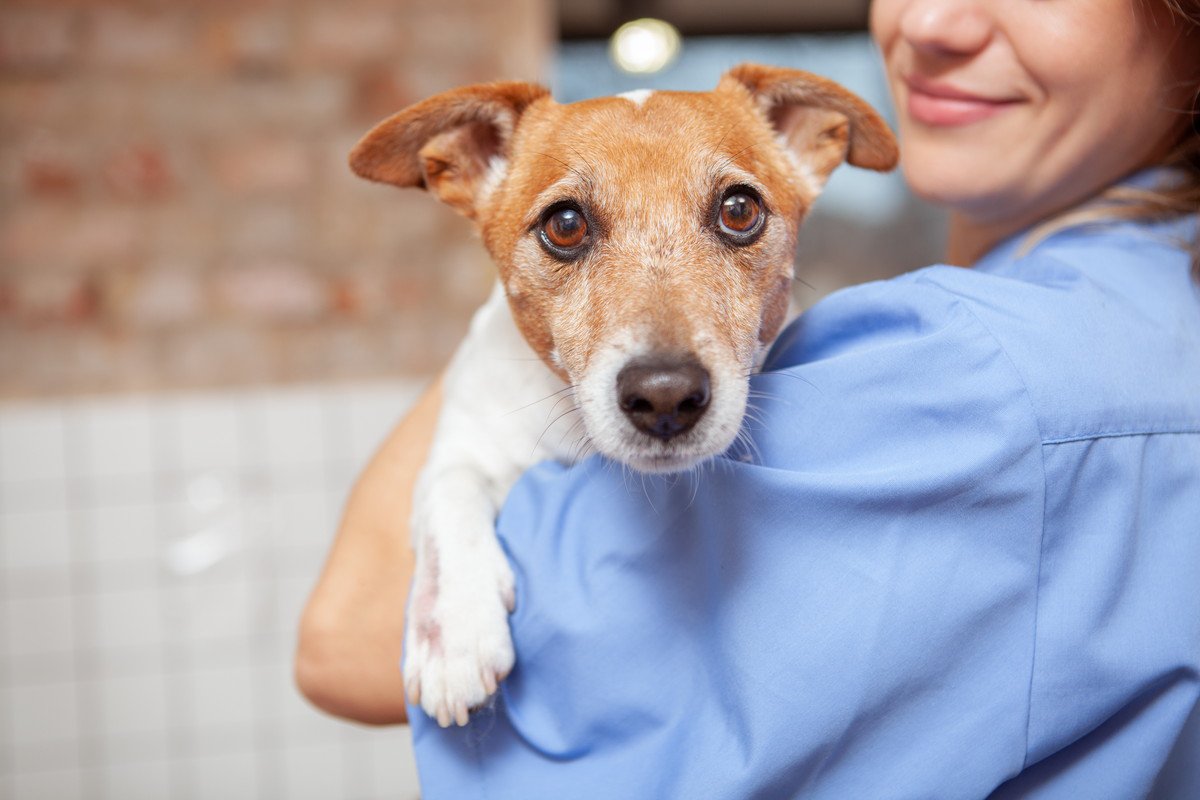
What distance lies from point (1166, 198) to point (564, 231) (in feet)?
2.41

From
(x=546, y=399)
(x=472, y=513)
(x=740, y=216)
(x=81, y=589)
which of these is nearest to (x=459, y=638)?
(x=472, y=513)

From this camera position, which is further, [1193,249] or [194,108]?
[194,108]

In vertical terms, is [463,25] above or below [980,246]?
above

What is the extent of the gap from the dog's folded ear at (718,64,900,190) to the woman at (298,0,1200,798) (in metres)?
0.27

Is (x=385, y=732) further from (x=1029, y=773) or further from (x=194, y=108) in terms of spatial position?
(x=1029, y=773)

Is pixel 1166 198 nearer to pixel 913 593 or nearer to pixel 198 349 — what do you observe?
pixel 913 593

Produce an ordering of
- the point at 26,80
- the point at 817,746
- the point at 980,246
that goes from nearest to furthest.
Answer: the point at 817,746 < the point at 980,246 < the point at 26,80

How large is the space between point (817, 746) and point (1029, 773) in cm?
24

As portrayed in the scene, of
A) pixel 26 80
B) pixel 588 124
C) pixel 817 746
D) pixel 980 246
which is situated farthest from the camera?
pixel 26 80

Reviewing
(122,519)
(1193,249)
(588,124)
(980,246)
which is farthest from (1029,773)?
(122,519)

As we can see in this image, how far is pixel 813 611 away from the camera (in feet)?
2.69

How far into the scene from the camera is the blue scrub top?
0.81 metres

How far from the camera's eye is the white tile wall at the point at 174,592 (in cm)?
288

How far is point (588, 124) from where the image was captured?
3.92ft
